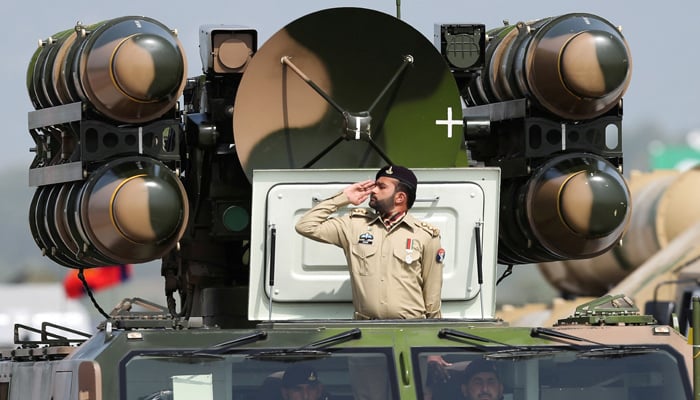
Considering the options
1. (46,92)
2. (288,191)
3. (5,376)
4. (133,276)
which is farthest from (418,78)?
(133,276)

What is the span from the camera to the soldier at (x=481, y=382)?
29.7 feet

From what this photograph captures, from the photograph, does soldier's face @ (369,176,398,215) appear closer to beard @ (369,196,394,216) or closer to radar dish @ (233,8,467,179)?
beard @ (369,196,394,216)

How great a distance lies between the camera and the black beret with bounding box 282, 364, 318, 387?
8992mm

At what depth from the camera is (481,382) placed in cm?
911

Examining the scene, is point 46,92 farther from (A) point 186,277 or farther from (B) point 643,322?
(B) point 643,322

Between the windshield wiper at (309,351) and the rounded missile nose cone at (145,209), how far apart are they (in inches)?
81.7

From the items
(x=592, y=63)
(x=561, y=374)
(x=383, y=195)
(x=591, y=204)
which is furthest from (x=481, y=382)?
(x=592, y=63)

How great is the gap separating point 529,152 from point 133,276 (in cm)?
3103

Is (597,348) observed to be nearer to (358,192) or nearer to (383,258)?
(383,258)

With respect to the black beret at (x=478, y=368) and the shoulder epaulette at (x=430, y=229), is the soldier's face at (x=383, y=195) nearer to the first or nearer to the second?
the shoulder epaulette at (x=430, y=229)

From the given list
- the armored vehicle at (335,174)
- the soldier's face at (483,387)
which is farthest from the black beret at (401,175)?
the soldier's face at (483,387)

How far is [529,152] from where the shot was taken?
11.7m

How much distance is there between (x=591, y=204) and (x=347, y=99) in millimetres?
1719

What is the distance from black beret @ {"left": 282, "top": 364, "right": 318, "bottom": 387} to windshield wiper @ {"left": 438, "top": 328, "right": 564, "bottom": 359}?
0.71 m
